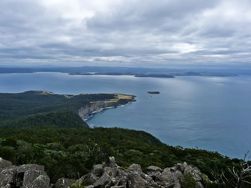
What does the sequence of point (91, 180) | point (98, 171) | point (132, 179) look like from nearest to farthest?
point (132, 179) < point (91, 180) < point (98, 171)

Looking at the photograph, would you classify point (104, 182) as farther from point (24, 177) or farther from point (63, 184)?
point (24, 177)

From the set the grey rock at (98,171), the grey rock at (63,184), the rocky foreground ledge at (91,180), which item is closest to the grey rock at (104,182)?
the rocky foreground ledge at (91,180)

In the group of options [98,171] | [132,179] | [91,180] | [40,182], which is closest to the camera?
[40,182]

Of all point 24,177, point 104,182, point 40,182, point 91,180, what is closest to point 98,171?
point 91,180

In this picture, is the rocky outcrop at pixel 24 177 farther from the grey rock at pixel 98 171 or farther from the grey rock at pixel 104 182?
the grey rock at pixel 98 171

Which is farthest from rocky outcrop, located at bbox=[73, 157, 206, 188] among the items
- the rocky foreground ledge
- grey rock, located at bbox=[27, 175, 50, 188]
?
grey rock, located at bbox=[27, 175, 50, 188]

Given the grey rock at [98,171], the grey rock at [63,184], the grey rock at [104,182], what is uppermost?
the grey rock at [104,182]

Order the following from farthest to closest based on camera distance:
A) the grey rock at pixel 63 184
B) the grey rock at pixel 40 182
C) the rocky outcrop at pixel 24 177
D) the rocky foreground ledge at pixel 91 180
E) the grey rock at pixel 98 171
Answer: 1. the grey rock at pixel 98 171
2. the grey rock at pixel 63 184
3. the rocky foreground ledge at pixel 91 180
4. the rocky outcrop at pixel 24 177
5. the grey rock at pixel 40 182

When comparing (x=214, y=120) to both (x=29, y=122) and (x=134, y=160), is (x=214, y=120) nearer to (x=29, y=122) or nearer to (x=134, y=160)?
(x=29, y=122)

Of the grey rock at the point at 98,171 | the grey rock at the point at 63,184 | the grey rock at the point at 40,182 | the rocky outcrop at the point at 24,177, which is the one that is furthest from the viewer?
the grey rock at the point at 98,171
